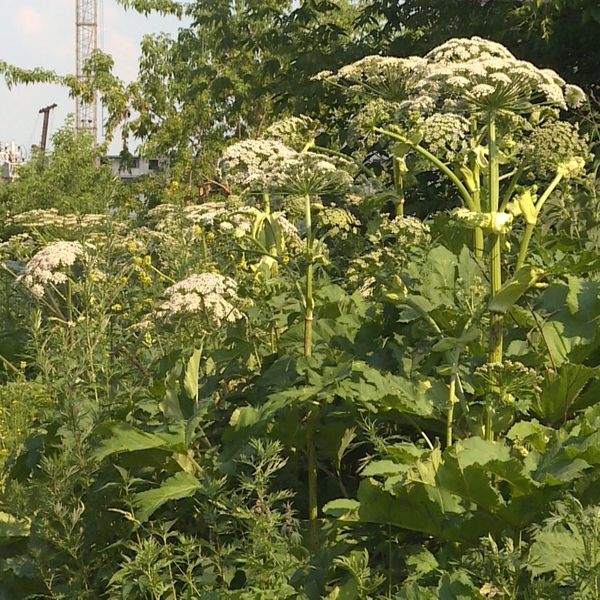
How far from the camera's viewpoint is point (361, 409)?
136 inches

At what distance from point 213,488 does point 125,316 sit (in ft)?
9.79

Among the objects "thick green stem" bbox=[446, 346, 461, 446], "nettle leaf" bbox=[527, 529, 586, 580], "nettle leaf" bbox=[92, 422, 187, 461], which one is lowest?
"nettle leaf" bbox=[527, 529, 586, 580]

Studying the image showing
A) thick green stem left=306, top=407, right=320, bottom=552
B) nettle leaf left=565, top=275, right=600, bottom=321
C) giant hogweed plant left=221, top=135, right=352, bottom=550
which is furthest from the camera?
nettle leaf left=565, top=275, right=600, bottom=321

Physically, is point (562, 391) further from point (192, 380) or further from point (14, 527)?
point (14, 527)

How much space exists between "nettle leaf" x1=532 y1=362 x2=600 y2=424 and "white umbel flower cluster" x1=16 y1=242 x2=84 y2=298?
2745 millimetres

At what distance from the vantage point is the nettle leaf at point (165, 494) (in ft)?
11.2

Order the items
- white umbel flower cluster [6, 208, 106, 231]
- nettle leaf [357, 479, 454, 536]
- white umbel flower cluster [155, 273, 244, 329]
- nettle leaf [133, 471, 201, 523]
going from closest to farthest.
A: 1. nettle leaf [357, 479, 454, 536]
2. nettle leaf [133, 471, 201, 523]
3. white umbel flower cluster [155, 273, 244, 329]
4. white umbel flower cluster [6, 208, 106, 231]

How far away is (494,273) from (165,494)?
4.78 ft

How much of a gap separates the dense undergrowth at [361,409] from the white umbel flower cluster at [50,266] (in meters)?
0.23

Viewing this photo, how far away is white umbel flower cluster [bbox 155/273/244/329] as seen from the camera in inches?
169

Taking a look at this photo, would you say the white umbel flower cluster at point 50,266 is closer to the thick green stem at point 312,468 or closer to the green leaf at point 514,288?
the thick green stem at point 312,468

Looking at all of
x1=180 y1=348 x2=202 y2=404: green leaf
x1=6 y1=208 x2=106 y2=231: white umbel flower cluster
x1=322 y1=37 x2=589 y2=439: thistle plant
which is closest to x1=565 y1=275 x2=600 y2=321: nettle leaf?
x1=322 y1=37 x2=589 y2=439: thistle plant

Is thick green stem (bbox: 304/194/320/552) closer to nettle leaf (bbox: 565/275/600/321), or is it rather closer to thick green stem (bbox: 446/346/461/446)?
thick green stem (bbox: 446/346/461/446)

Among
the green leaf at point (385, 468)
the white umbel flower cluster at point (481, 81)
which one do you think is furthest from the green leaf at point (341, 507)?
the white umbel flower cluster at point (481, 81)
